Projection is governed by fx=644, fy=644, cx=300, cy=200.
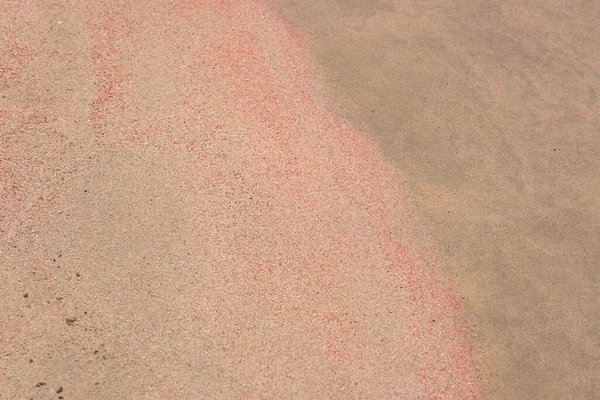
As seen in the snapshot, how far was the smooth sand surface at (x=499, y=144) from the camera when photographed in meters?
6.61

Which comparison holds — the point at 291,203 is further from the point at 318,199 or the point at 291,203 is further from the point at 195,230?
the point at 195,230

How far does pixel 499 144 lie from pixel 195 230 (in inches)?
160

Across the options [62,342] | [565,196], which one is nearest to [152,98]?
[62,342]

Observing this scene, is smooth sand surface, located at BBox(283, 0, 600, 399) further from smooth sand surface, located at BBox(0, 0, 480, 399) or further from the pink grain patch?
smooth sand surface, located at BBox(0, 0, 480, 399)

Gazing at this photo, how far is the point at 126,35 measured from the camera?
27.8 ft

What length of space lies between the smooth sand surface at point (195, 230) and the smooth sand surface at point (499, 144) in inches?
14.7

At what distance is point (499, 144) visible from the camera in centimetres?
825

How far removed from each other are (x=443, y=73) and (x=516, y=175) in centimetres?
188

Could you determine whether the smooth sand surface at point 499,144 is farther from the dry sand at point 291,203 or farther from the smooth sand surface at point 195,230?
the smooth sand surface at point 195,230

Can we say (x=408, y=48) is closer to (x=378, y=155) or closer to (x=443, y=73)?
(x=443, y=73)

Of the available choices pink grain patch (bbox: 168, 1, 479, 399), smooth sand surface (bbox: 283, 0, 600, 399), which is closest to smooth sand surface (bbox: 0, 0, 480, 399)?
pink grain patch (bbox: 168, 1, 479, 399)

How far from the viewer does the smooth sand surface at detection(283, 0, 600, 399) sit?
6.61 meters

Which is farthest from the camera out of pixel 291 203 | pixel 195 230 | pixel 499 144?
pixel 499 144

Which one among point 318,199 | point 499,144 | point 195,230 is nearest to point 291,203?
point 318,199
